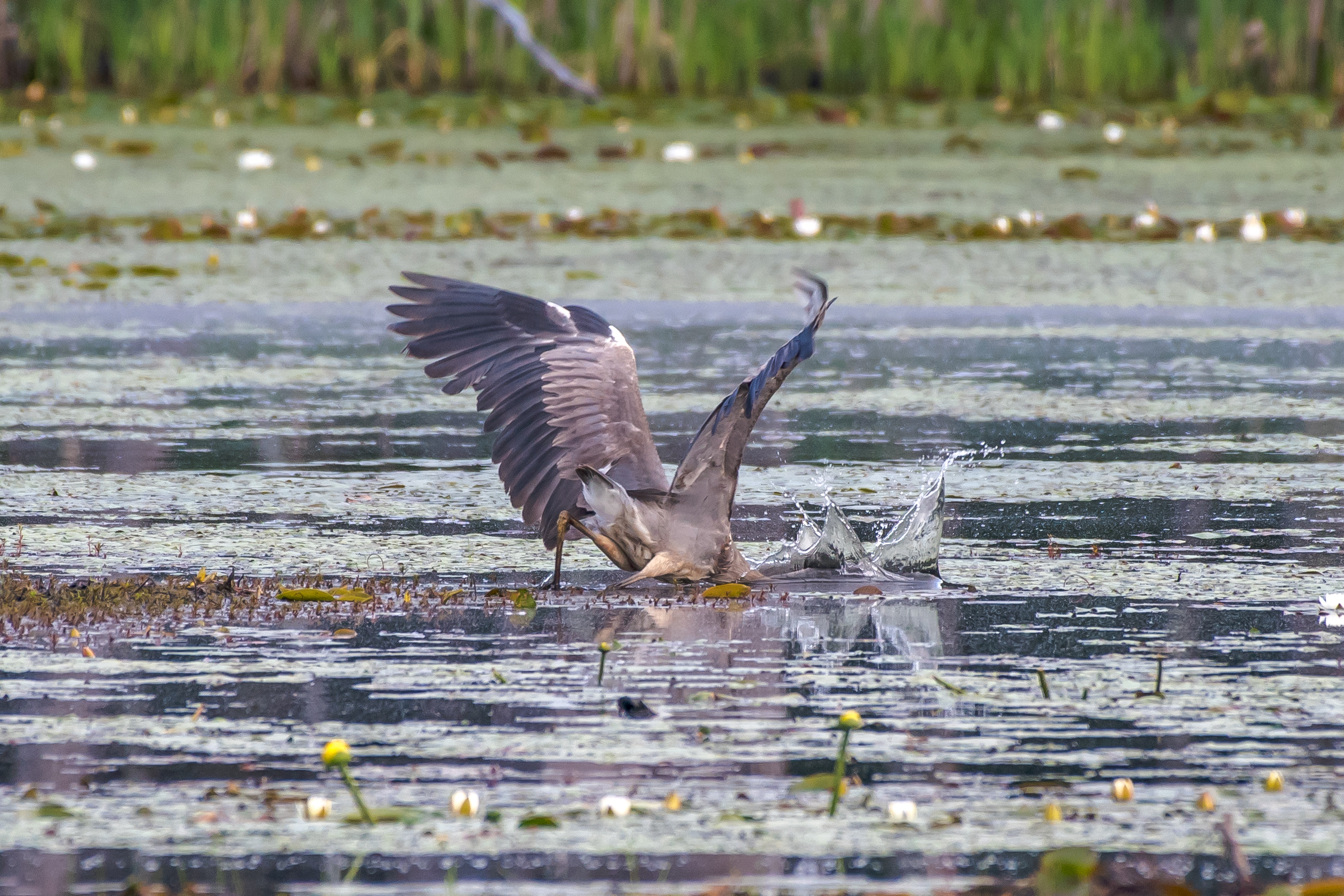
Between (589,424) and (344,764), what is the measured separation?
82.6 inches

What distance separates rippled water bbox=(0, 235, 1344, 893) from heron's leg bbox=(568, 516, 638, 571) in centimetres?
14

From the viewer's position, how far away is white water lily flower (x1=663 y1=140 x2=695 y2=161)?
554 inches

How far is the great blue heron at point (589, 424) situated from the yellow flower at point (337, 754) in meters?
1.65

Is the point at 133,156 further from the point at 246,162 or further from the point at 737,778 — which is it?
the point at 737,778

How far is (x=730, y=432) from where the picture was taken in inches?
200

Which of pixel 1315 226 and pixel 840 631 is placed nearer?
pixel 840 631

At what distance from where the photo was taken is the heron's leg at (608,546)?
515 centimetres

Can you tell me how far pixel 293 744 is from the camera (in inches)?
150

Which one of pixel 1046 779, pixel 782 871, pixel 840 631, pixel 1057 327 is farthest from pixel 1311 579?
pixel 1057 327

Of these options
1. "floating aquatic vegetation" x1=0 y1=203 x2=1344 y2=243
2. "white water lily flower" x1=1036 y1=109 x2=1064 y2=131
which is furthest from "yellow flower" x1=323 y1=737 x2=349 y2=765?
"white water lily flower" x1=1036 y1=109 x2=1064 y2=131

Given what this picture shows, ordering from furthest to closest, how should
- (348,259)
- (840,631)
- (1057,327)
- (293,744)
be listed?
(348,259) → (1057,327) → (840,631) → (293,744)

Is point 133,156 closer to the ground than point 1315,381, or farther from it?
farther from it

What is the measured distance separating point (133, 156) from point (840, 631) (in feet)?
33.6

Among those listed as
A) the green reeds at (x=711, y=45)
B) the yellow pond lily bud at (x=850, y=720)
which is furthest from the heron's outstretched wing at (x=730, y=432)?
the green reeds at (x=711, y=45)
